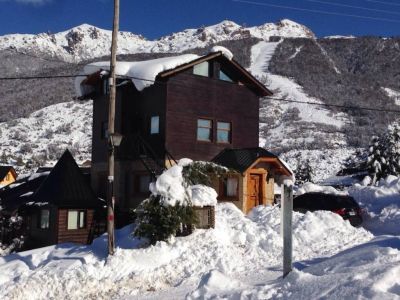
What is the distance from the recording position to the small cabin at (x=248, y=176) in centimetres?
2525

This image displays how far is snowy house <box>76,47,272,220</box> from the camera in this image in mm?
25719

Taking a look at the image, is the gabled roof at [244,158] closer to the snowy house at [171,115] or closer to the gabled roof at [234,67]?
the snowy house at [171,115]

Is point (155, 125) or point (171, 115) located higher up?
point (171, 115)

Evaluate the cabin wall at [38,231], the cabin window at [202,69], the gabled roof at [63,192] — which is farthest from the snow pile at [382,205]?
the cabin wall at [38,231]

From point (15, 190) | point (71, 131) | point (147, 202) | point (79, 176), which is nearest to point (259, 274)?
point (147, 202)

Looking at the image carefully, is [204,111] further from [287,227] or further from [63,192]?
[287,227]

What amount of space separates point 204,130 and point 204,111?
3.25 ft

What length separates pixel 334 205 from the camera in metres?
24.1

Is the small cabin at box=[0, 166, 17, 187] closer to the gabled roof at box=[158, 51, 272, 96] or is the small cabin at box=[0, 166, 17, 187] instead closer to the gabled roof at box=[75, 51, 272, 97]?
the gabled roof at box=[75, 51, 272, 97]

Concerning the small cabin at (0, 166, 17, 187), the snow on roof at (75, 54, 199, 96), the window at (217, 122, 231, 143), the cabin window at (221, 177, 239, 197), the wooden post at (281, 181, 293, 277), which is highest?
the snow on roof at (75, 54, 199, 96)

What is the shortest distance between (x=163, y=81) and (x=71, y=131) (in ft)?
317

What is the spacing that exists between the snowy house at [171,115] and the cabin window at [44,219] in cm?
432

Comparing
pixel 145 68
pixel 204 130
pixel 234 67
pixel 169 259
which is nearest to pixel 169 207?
pixel 169 259

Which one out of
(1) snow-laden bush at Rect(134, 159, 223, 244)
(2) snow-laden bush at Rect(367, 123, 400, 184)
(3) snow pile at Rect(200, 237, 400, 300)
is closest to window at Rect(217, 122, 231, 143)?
(1) snow-laden bush at Rect(134, 159, 223, 244)
